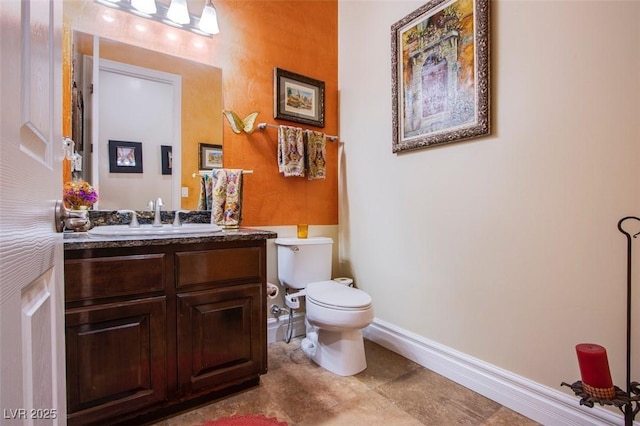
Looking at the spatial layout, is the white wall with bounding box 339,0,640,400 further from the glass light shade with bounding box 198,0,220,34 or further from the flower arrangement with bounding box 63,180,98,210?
the flower arrangement with bounding box 63,180,98,210

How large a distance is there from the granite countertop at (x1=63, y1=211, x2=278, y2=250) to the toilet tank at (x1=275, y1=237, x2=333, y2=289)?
531 millimetres

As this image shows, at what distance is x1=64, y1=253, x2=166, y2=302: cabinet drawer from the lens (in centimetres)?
117

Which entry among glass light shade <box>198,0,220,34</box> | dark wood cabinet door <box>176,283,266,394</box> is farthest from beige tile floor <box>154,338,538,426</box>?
glass light shade <box>198,0,220,34</box>

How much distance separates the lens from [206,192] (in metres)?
1.98

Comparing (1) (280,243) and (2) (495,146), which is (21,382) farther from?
(2) (495,146)

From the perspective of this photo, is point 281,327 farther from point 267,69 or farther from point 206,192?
point 267,69

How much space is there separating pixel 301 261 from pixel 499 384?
1321 millimetres

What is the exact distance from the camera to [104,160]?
170cm

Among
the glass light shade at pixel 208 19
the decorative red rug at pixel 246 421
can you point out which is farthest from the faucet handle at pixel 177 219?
the glass light shade at pixel 208 19

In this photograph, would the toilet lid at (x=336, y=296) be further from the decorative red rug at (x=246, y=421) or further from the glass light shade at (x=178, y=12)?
the glass light shade at (x=178, y=12)

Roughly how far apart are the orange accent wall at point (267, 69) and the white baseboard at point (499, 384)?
1.11 m

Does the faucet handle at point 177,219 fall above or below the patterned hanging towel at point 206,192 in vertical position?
below

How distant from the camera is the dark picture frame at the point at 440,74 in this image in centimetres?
161

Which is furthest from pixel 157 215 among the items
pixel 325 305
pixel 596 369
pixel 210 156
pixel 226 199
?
pixel 596 369
